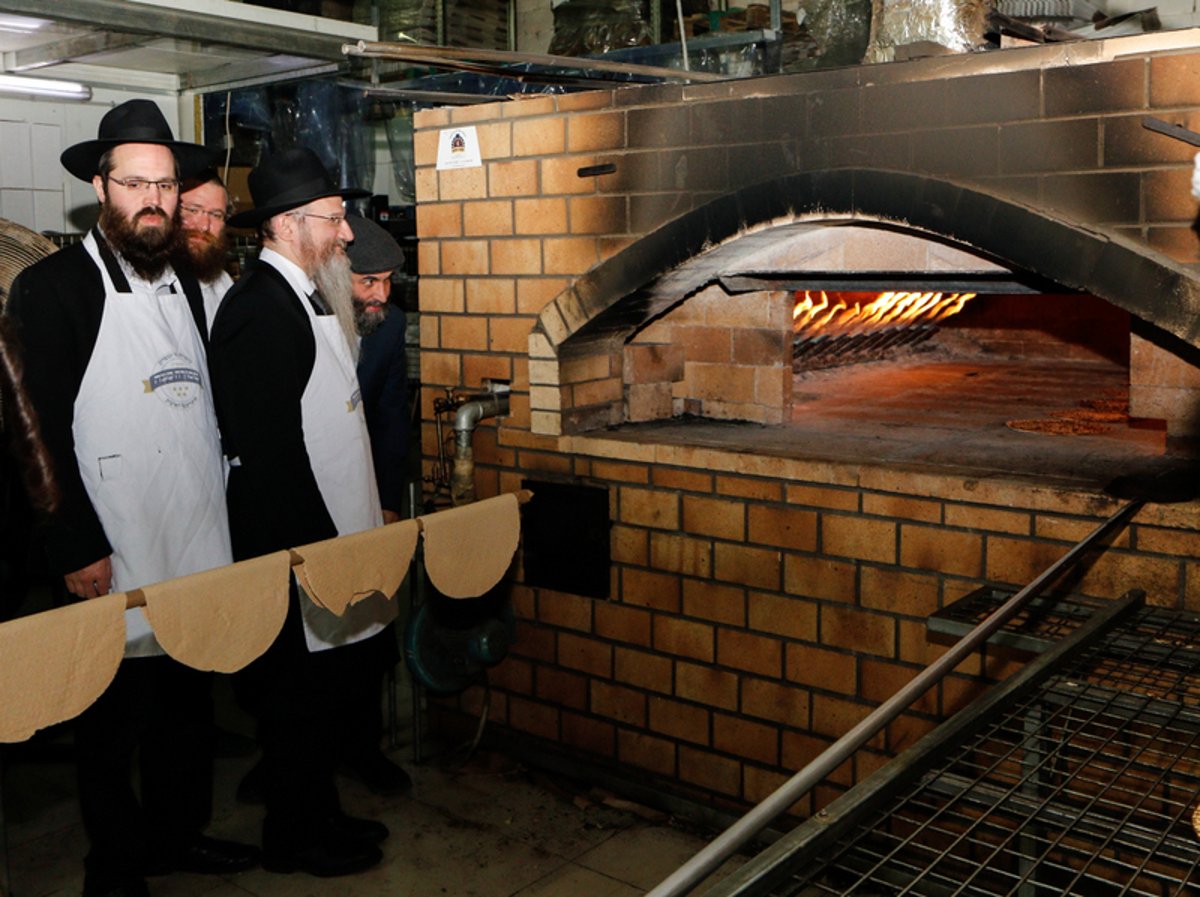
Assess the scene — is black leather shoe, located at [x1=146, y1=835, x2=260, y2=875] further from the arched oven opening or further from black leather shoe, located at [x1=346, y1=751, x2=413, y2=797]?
the arched oven opening

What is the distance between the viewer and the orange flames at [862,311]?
5137 mm

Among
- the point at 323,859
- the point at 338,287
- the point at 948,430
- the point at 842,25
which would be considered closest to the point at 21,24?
the point at 338,287

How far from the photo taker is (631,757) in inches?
169

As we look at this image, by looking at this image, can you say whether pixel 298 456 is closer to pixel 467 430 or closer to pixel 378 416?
pixel 467 430

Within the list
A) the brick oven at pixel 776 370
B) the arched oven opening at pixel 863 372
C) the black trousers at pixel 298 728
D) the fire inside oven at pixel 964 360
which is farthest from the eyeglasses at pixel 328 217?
the fire inside oven at pixel 964 360

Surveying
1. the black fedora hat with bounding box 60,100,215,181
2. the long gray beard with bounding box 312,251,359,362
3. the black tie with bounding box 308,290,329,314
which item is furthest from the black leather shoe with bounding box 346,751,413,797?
the black fedora hat with bounding box 60,100,215,181

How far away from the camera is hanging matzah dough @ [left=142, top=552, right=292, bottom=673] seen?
277cm

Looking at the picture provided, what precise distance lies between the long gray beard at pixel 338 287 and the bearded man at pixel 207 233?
1.17 feet

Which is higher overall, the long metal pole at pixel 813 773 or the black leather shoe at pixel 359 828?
the long metal pole at pixel 813 773

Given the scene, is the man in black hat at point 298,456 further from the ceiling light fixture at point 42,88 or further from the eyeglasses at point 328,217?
the ceiling light fixture at point 42,88

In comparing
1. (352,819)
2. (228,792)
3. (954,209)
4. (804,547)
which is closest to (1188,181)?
(954,209)

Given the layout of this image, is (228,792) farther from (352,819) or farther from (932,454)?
(932,454)

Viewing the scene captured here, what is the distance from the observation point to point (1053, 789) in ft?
8.81

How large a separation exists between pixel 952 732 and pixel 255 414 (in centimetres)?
230
